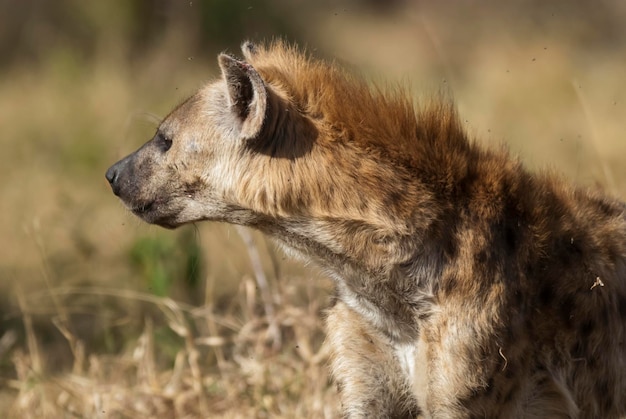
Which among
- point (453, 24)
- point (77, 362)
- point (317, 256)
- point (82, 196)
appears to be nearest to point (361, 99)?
point (317, 256)

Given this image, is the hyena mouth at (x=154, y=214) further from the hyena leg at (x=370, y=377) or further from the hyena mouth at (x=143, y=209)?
the hyena leg at (x=370, y=377)

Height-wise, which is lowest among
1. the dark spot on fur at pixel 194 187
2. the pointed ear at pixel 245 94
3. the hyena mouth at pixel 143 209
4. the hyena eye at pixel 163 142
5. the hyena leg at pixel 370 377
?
the hyena leg at pixel 370 377

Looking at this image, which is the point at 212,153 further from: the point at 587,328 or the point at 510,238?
the point at 587,328

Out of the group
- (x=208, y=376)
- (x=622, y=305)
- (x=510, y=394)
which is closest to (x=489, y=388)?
(x=510, y=394)

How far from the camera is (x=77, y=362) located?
473cm

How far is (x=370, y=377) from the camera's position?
3.56 metres

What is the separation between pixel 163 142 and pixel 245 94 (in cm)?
40

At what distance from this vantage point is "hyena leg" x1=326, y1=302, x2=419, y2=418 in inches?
140

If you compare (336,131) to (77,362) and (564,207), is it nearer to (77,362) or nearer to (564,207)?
(564,207)

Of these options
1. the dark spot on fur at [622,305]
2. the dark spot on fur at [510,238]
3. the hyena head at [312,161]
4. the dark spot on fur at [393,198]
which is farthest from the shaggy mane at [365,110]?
the dark spot on fur at [622,305]

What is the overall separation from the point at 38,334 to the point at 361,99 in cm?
300

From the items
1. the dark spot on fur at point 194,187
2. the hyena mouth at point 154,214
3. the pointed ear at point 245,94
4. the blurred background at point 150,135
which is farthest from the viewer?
the blurred background at point 150,135

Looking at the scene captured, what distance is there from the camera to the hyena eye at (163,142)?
3.62 m

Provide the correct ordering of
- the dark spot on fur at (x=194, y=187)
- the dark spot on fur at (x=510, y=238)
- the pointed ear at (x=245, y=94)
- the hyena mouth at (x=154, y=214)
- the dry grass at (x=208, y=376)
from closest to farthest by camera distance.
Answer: the pointed ear at (x=245, y=94), the dark spot on fur at (x=510, y=238), the dark spot on fur at (x=194, y=187), the hyena mouth at (x=154, y=214), the dry grass at (x=208, y=376)
